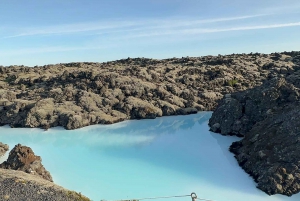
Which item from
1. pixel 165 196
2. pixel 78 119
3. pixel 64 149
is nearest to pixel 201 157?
pixel 165 196

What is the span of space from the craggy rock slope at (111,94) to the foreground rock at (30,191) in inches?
478

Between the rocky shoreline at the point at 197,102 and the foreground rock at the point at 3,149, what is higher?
the rocky shoreline at the point at 197,102

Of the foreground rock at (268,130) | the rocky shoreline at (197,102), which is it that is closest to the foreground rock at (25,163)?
the rocky shoreline at (197,102)

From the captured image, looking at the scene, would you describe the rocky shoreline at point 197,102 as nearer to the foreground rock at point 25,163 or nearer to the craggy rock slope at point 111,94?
the craggy rock slope at point 111,94

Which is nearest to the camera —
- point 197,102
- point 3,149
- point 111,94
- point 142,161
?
point 142,161

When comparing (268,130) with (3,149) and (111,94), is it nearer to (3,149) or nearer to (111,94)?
(3,149)

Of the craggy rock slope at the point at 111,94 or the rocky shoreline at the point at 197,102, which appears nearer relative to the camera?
the rocky shoreline at the point at 197,102

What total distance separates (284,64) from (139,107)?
24.0 meters

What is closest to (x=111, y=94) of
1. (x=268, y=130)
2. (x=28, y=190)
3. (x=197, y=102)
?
(x=197, y=102)

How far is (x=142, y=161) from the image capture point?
46.2 ft

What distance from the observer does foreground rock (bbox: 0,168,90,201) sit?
29.6 ft

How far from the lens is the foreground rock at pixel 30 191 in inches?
355

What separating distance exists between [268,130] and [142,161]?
6160 millimetres

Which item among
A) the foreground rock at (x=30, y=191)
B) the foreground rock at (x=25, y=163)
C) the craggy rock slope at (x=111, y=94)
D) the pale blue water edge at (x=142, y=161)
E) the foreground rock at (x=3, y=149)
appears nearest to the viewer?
the foreground rock at (x=30, y=191)
